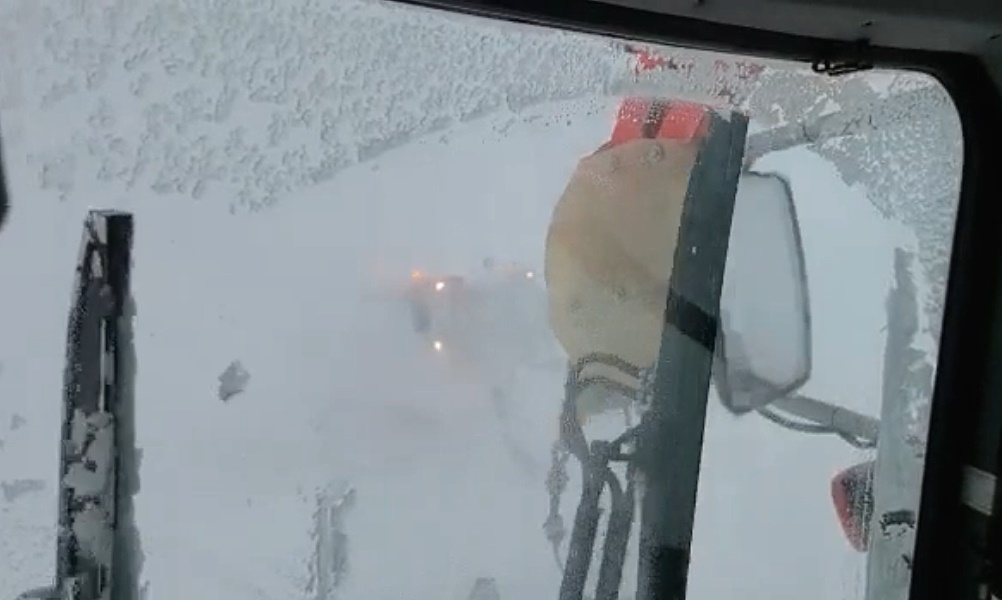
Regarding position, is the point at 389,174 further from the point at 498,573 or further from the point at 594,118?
the point at 498,573

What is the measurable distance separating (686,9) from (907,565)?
964 millimetres

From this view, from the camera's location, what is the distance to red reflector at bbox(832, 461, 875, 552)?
1.85m

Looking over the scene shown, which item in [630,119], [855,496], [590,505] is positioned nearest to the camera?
[630,119]

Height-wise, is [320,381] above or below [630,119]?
below

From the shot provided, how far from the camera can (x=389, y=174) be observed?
1.52m

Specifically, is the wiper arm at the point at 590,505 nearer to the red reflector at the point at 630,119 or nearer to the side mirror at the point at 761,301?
the side mirror at the point at 761,301

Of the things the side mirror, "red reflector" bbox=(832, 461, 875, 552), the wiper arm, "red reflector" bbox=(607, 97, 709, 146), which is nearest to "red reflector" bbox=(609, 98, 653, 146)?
"red reflector" bbox=(607, 97, 709, 146)

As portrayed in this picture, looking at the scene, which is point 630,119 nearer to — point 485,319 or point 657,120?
point 657,120

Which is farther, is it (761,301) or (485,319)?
(761,301)

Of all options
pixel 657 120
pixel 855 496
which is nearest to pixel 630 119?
pixel 657 120

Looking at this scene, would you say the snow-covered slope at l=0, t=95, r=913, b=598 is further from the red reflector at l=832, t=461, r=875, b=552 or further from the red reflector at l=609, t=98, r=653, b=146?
the red reflector at l=832, t=461, r=875, b=552

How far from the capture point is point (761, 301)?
5.81ft

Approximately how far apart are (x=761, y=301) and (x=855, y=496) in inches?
14.4

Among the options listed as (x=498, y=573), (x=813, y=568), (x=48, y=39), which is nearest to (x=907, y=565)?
(x=813, y=568)
